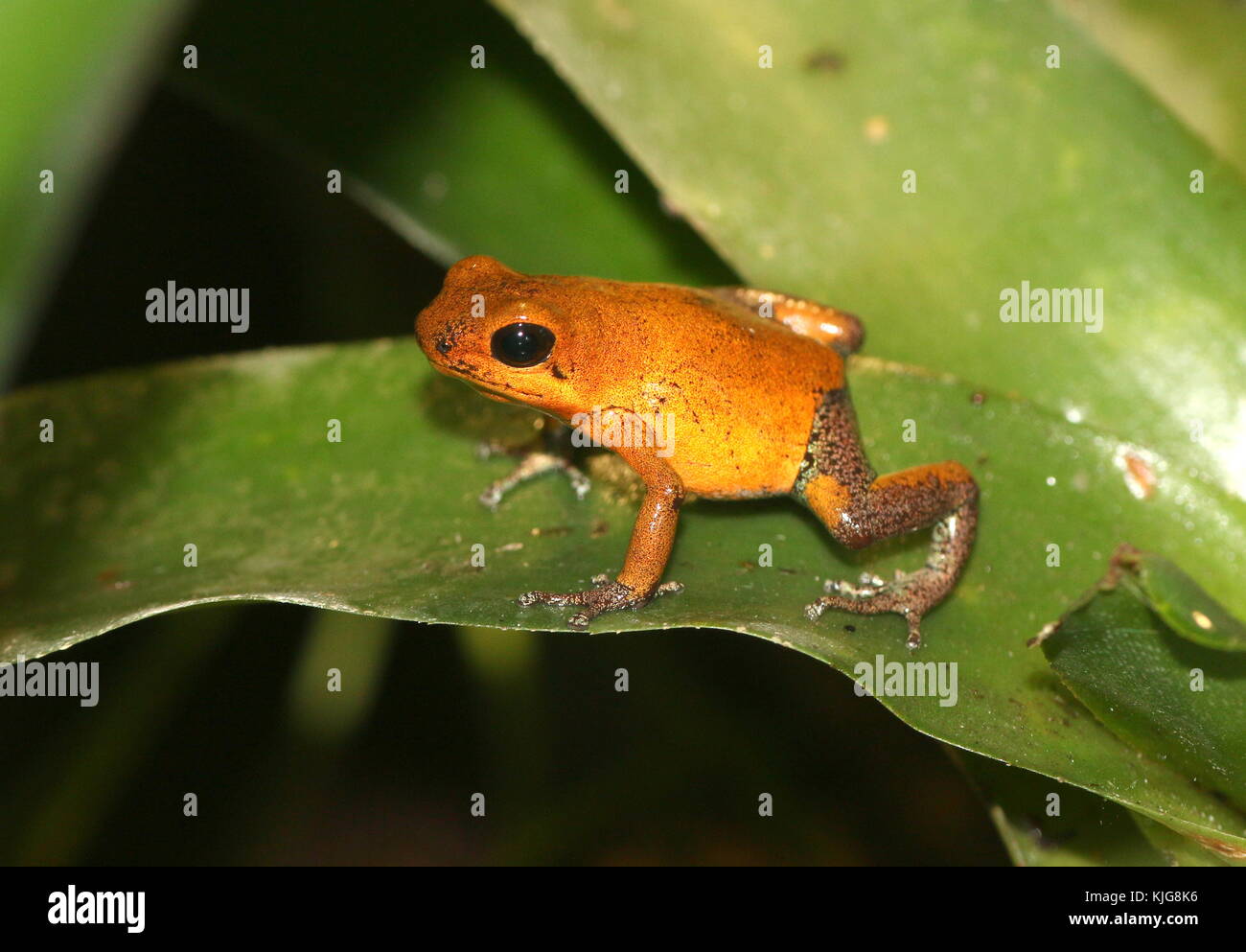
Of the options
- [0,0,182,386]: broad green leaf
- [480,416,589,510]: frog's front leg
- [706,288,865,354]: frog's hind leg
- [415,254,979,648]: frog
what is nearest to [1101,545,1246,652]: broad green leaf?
[415,254,979,648]: frog

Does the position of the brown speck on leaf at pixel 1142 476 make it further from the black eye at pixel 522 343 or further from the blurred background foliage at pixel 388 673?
the black eye at pixel 522 343

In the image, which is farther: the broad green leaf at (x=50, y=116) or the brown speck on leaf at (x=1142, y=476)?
the brown speck on leaf at (x=1142, y=476)

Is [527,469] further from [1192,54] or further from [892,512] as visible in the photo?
[1192,54]

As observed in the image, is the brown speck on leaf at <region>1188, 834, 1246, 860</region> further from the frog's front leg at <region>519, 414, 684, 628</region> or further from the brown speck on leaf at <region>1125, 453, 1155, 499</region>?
the frog's front leg at <region>519, 414, 684, 628</region>

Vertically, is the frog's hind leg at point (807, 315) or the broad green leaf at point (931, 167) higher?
the broad green leaf at point (931, 167)

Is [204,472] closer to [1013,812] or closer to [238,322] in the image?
[238,322]

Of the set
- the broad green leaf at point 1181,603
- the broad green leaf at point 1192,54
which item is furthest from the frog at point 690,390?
the broad green leaf at point 1192,54

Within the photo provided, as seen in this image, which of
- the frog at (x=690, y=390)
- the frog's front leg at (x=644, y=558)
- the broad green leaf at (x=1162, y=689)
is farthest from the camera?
the frog at (x=690, y=390)
